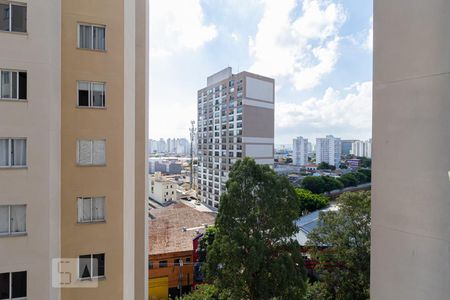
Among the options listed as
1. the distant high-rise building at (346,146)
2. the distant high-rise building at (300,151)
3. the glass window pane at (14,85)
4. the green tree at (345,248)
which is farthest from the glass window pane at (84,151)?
the distant high-rise building at (300,151)

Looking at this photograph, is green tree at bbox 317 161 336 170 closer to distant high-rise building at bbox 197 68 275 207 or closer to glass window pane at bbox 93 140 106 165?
distant high-rise building at bbox 197 68 275 207

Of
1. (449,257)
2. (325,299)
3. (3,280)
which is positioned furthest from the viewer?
(325,299)

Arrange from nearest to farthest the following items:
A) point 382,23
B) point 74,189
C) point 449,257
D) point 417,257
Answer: point 449,257, point 417,257, point 382,23, point 74,189

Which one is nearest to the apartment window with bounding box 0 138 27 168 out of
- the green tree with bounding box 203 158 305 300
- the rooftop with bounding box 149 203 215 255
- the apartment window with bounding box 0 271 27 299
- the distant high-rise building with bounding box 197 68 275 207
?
the apartment window with bounding box 0 271 27 299

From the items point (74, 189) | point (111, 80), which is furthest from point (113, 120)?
point (74, 189)

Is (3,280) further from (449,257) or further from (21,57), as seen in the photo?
(449,257)

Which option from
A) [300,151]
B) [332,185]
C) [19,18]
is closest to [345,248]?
[19,18]

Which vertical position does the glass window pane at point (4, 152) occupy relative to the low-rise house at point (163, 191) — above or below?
above

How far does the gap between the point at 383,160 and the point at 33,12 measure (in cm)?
484

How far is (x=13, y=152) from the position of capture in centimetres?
387

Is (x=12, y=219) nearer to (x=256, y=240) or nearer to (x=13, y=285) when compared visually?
(x=13, y=285)

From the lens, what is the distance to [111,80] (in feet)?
14.6

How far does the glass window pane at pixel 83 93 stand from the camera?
14.3 ft

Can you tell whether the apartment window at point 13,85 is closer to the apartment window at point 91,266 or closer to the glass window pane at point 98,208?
the glass window pane at point 98,208
